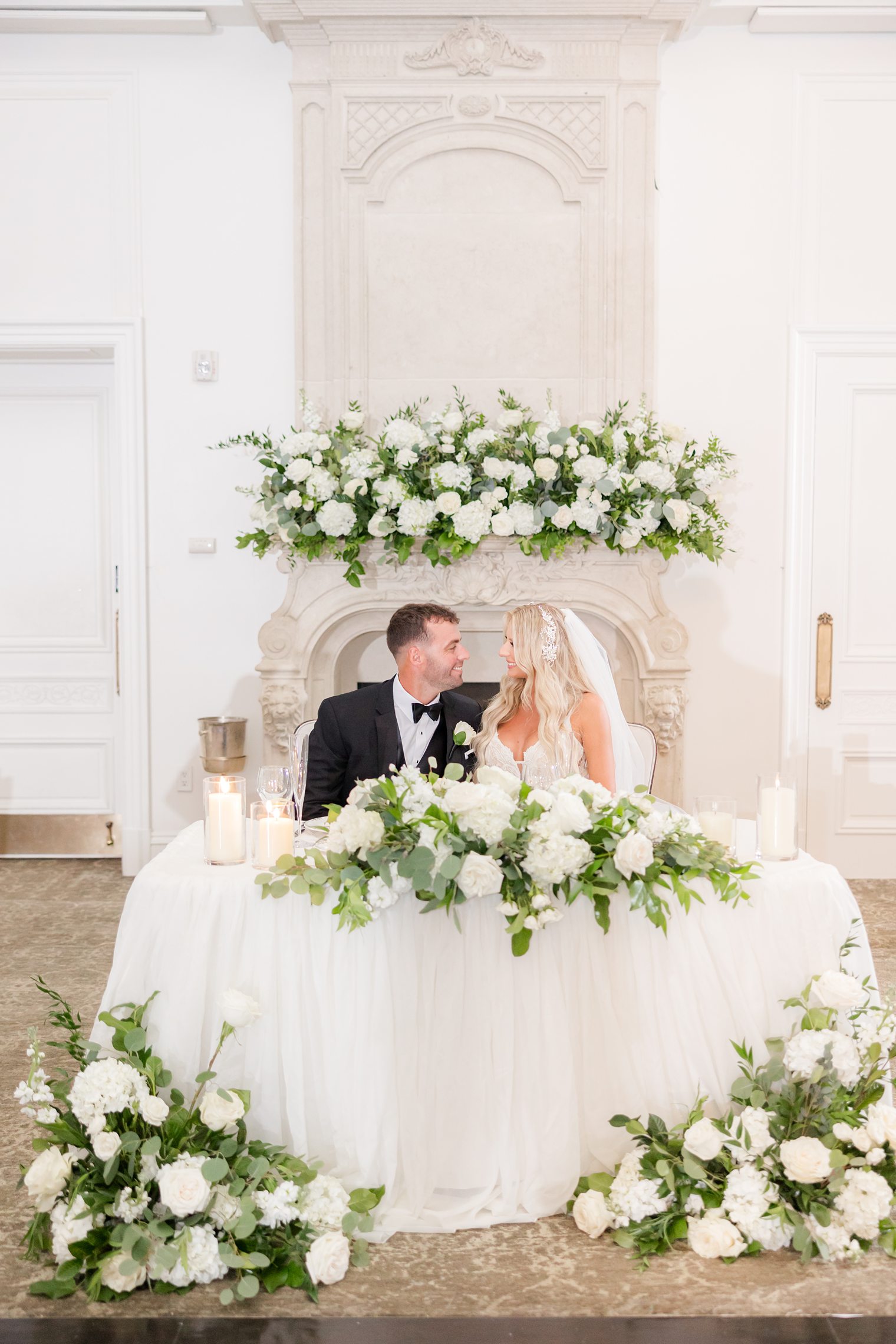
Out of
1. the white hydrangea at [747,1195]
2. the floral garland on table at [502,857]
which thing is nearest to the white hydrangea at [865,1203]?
the white hydrangea at [747,1195]

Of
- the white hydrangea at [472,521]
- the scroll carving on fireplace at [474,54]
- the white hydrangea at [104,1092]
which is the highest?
the scroll carving on fireplace at [474,54]

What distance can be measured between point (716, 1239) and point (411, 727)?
1.95m

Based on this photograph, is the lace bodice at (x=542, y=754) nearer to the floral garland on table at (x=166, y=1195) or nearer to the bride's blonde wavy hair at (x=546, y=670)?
the bride's blonde wavy hair at (x=546, y=670)

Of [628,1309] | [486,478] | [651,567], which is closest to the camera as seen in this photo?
[628,1309]

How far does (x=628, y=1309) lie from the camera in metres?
2.15

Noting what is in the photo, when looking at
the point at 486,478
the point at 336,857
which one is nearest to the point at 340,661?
the point at 486,478

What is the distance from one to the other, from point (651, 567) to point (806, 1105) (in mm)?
3175

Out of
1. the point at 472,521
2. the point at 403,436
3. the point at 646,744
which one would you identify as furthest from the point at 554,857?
the point at 403,436

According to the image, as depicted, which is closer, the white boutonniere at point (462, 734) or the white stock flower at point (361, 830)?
the white stock flower at point (361, 830)

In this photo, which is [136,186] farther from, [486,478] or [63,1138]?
[63,1138]

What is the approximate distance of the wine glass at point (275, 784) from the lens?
100 inches

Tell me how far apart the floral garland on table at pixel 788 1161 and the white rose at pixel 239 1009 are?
0.83m

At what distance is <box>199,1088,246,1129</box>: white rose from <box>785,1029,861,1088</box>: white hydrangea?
1176mm

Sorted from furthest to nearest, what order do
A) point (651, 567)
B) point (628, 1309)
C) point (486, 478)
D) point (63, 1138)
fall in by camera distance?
point (651, 567), point (486, 478), point (63, 1138), point (628, 1309)
